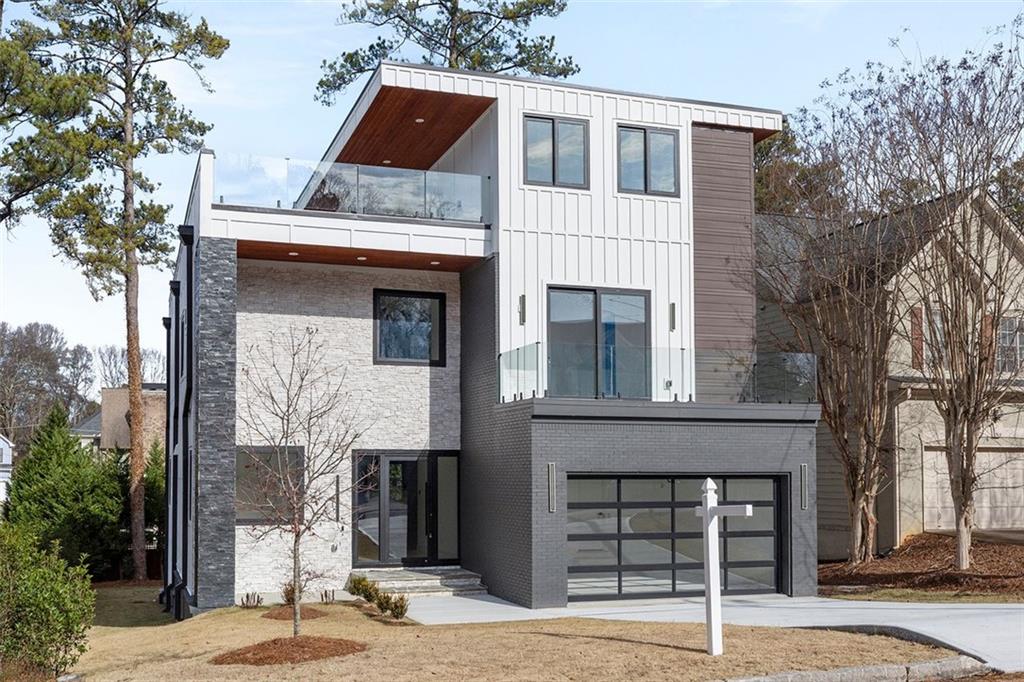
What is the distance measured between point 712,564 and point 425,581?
29.3 feet

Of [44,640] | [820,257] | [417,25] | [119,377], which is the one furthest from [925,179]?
[119,377]

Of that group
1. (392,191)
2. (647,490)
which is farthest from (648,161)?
(647,490)

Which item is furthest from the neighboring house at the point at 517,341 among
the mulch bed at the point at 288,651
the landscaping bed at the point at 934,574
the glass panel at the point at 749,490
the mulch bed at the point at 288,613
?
the mulch bed at the point at 288,651

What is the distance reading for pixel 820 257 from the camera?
24.2 metres

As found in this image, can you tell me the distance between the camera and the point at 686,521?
19.6 m

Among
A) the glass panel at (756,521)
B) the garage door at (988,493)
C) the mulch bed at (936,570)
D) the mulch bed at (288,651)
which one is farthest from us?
the garage door at (988,493)

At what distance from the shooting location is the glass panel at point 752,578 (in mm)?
19953

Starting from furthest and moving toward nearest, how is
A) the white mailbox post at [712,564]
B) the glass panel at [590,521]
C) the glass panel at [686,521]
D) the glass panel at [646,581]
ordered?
the glass panel at [686,521]
the glass panel at [646,581]
the glass panel at [590,521]
the white mailbox post at [712,564]

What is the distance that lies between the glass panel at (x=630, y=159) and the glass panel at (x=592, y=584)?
7.35 meters

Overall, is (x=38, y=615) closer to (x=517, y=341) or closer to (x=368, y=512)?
(x=368, y=512)

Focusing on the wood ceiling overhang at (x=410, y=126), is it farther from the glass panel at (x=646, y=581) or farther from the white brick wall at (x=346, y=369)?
the glass panel at (x=646, y=581)

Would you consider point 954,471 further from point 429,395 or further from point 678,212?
point 429,395

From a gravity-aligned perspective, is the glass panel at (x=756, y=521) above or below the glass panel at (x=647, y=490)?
below

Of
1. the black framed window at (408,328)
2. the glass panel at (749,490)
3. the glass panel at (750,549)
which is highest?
the black framed window at (408,328)
